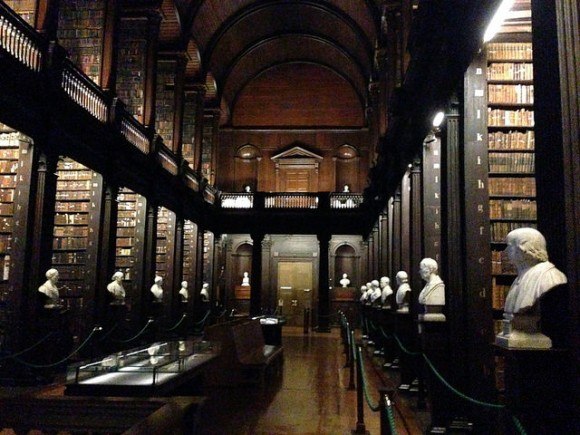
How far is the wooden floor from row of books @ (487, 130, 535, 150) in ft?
8.00

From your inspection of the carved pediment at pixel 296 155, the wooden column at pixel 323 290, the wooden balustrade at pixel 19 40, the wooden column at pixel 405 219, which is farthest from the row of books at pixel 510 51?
the carved pediment at pixel 296 155

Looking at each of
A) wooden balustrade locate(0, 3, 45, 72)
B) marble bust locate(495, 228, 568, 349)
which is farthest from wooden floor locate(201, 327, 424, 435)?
wooden balustrade locate(0, 3, 45, 72)

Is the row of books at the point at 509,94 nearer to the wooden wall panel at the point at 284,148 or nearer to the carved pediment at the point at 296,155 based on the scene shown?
the wooden wall panel at the point at 284,148

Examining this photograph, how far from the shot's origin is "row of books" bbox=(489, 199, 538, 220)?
482 centimetres

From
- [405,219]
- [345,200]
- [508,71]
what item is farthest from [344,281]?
[508,71]

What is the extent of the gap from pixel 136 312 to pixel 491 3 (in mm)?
8217

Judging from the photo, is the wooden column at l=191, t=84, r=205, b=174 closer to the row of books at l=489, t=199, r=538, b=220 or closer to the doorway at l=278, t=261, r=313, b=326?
the doorway at l=278, t=261, r=313, b=326

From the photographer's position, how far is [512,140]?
4969 millimetres

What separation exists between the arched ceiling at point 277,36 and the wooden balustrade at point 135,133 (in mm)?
4051

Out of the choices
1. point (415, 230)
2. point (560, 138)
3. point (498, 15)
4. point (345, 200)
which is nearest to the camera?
point (560, 138)

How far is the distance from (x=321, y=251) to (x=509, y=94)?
1197 centimetres

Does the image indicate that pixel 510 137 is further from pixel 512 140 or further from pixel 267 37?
pixel 267 37

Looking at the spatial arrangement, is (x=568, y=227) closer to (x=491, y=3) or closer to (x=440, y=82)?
(x=491, y=3)

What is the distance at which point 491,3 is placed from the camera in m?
3.66
